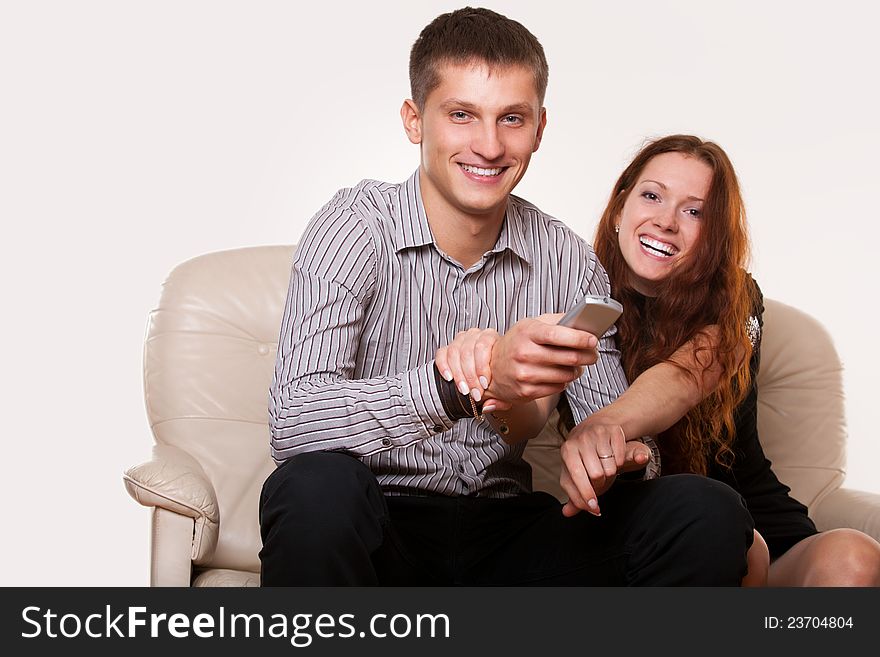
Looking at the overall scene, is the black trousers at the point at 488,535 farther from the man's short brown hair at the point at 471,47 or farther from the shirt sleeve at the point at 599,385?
the man's short brown hair at the point at 471,47

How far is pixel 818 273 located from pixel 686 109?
731 millimetres

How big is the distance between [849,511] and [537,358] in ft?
4.62

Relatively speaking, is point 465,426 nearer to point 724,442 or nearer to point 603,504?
point 603,504

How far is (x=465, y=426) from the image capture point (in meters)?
2.00

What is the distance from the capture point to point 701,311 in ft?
7.65

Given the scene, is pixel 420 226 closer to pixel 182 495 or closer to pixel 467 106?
pixel 467 106

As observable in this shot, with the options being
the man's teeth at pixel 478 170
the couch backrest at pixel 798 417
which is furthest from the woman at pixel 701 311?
the man's teeth at pixel 478 170

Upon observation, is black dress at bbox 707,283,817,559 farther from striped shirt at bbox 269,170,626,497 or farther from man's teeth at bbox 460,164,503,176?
man's teeth at bbox 460,164,503,176

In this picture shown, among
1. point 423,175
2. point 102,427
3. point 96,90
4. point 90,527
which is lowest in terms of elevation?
point 90,527

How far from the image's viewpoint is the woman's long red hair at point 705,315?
226 cm

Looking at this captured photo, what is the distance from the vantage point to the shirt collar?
6.53ft

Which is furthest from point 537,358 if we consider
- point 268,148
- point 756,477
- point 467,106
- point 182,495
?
point 268,148

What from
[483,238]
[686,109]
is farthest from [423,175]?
[686,109]

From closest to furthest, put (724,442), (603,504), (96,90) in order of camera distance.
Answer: (603,504) < (724,442) < (96,90)
